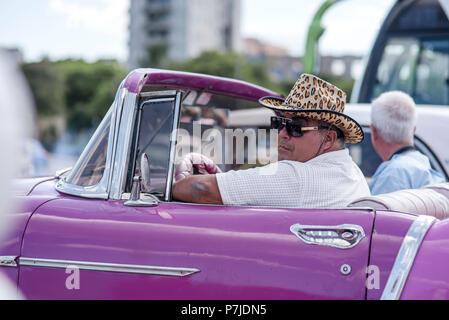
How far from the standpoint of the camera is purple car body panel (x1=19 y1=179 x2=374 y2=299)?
7.39ft

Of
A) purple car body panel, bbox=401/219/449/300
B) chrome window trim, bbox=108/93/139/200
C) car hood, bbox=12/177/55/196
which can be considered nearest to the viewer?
purple car body panel, bbox=401/219/449/300

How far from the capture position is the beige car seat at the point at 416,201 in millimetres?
2525

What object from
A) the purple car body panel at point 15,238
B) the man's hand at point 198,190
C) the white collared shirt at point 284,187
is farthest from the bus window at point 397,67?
the purple car body panel at point 15,238

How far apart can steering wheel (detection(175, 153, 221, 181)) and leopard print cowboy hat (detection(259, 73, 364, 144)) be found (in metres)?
0.53

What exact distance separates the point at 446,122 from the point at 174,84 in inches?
98.3

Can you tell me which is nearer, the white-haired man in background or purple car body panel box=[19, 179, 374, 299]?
purple car body panel box=[19, 179, 374, 299]

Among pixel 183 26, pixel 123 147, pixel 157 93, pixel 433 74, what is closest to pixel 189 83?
pixel 157 93

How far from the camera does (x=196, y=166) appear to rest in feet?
10.9

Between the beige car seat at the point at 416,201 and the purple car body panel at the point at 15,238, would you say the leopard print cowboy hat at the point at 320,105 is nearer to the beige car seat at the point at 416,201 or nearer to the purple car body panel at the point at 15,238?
the beige car seat at the point at 416,201

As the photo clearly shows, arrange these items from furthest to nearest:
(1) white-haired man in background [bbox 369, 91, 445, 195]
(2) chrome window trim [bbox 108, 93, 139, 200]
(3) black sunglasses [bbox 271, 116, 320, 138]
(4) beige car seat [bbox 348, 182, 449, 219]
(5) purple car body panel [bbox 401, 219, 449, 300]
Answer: (1) white-haired man in background [bbox 369, 91, 445, 195]
(3) black sunglasses [bbox 271, 116, 320, 138]
(2) chrome window trim [bbox 108, 93, 139, 200]
(4) beige car seat [bbox 348, 182, 449, 219]
(5) purple car body panel [bbox 401, 219, 449, 300]

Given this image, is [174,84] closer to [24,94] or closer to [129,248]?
[129,248]

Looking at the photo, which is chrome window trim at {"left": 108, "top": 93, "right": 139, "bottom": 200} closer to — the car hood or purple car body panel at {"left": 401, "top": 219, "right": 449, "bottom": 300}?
the car hood

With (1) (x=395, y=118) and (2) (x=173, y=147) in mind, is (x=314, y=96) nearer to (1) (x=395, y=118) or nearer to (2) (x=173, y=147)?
(2) (x=173, y=147)

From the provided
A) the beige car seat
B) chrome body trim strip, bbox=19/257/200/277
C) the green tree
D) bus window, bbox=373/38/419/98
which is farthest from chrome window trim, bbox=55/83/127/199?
the green tree
